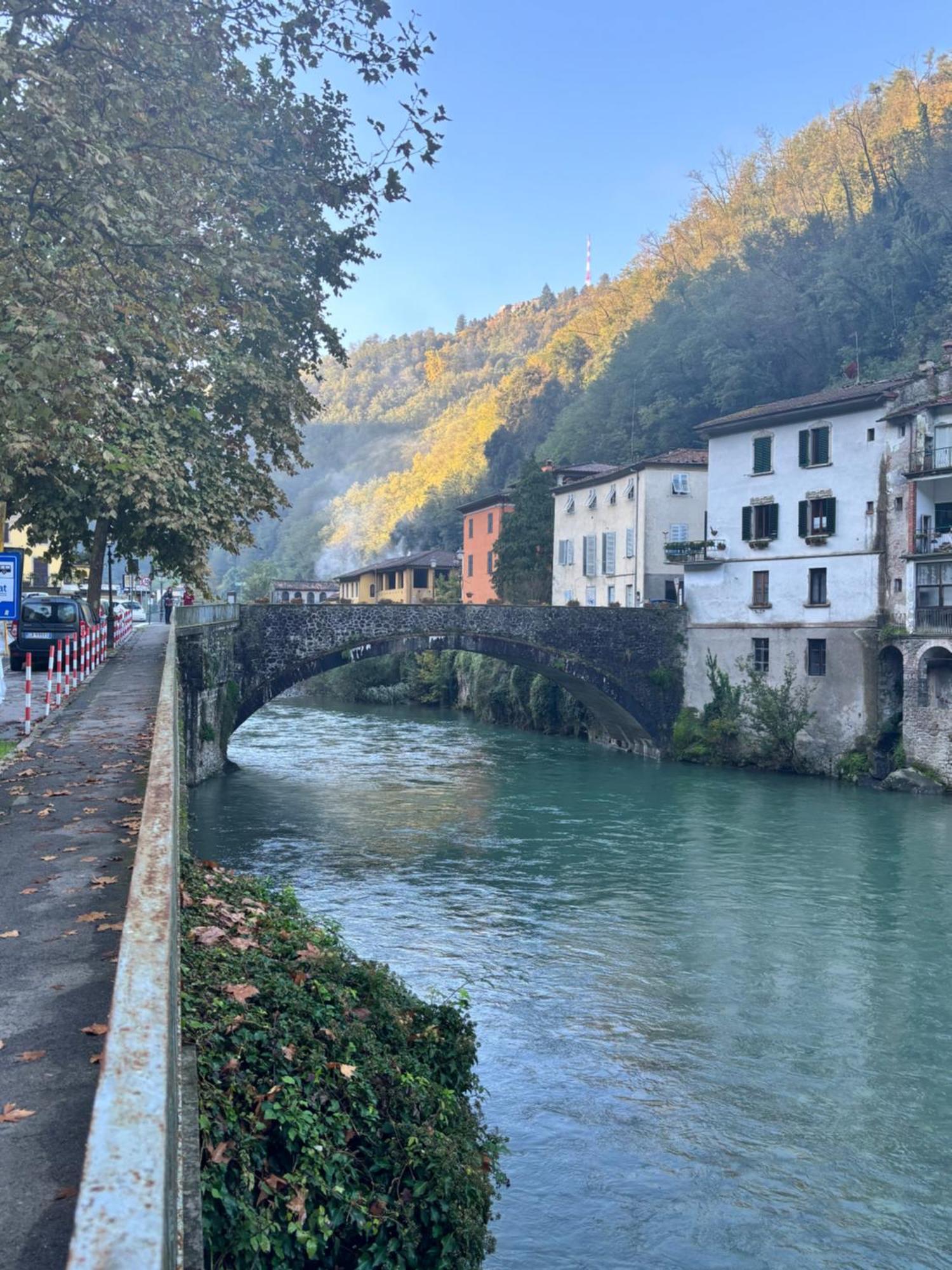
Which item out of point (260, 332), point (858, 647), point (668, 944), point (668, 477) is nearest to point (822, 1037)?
point (668, 944)

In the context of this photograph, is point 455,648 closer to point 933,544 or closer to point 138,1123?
point 933,544

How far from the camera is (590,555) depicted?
186ft

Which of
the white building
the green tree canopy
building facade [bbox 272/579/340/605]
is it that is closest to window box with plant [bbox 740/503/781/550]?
the white building

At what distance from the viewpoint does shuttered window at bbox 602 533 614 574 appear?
2152 inches

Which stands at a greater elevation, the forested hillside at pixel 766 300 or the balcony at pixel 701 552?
the forested hillside at pixel 766 300

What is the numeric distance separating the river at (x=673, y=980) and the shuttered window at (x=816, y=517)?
31.5 feet

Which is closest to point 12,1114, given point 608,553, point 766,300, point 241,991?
point 241,991

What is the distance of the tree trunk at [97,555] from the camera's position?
95.6 ft

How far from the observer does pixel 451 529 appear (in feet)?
323

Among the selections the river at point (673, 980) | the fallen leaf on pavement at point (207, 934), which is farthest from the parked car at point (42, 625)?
the fallen leaf on pavement at point (207, 934)

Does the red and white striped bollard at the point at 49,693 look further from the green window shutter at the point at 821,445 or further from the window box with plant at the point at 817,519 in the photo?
the green window shutter at the point at 821,445

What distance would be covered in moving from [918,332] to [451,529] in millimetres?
47997

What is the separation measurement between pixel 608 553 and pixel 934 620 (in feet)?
64.8

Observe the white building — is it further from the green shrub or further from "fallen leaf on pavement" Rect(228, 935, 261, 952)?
the green shrub
